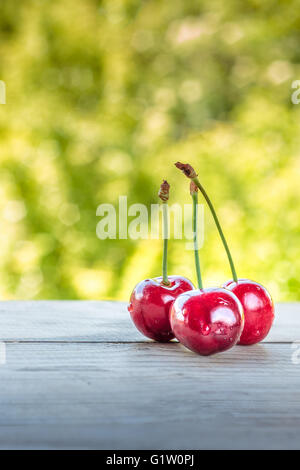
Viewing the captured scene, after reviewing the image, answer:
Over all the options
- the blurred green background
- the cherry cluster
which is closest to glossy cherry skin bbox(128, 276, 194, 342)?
the cherry cluster

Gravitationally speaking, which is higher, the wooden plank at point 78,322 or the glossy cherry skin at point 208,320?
the wooden plank at point 78,322

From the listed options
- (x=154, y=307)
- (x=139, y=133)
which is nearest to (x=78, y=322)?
(x=154, y=307)

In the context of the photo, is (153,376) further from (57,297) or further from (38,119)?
(38,119)

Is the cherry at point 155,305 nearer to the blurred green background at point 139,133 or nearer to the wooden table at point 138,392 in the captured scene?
the wooden table at point 138,392

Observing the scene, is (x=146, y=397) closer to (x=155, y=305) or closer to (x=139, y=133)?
(x=155, y=305)

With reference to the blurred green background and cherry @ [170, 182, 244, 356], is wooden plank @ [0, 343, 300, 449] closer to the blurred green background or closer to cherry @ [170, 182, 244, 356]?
cherry @ [170, 182, 244, 356]

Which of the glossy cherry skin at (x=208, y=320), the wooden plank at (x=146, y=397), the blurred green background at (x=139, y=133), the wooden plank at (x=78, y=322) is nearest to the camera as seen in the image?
the wooden plank at (x=146, y=397)

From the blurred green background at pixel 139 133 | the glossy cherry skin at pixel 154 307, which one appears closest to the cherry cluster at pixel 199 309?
the glossy cherry skin at pixel 154 307
